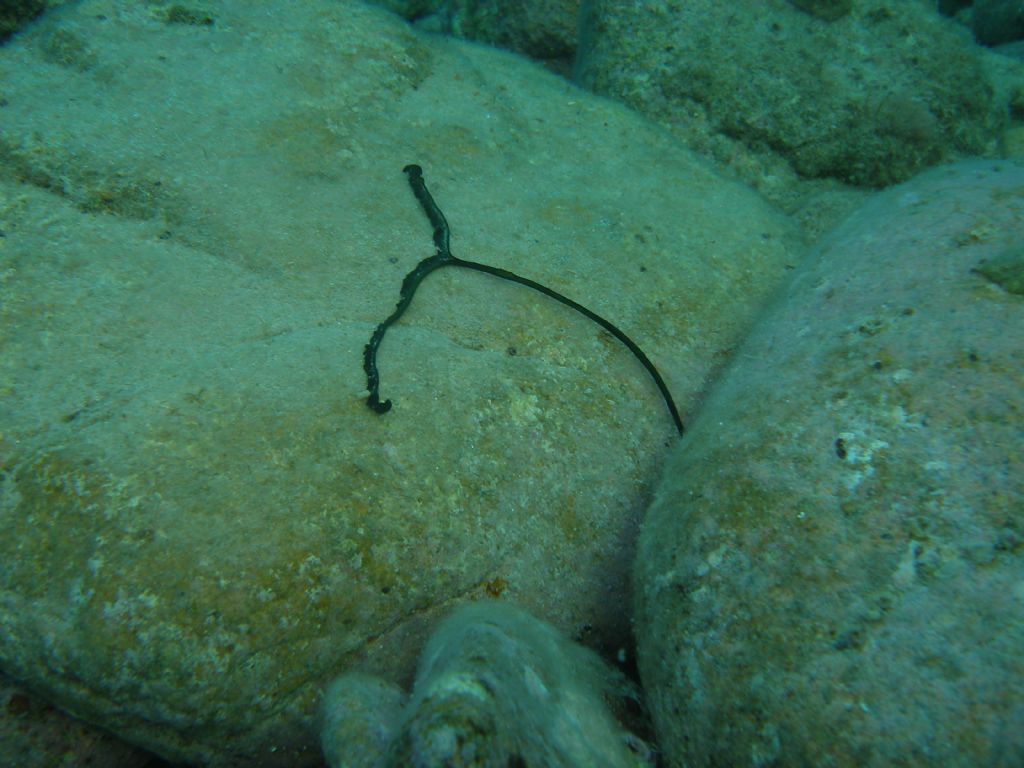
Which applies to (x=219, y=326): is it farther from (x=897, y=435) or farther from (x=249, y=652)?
(x=897, y=435)

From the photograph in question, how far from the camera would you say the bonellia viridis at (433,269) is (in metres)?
3.35

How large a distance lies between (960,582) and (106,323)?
3.80 m

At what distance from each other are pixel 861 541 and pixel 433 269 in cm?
271

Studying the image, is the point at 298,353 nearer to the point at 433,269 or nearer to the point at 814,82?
the point at 433,269

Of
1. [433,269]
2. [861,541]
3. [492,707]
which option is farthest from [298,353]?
[861,541]

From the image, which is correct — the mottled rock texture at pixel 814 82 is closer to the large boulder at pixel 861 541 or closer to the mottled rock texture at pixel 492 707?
the large boulder at pixel 861 541

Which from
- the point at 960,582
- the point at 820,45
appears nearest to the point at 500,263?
the point at 960,582

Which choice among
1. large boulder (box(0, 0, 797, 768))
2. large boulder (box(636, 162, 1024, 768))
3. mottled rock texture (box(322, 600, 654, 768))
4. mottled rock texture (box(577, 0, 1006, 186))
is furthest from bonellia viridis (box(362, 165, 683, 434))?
mottled rock texture (box(577, 0, 1006, 186))

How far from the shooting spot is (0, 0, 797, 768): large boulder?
239 cm

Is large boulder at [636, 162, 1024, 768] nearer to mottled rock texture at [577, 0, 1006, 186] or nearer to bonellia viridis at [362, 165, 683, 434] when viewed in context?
bonellia viridis at [362, 165, 683, 434]

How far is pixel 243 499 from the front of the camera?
2559 mm

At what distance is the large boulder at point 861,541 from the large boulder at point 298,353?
2.40 feet

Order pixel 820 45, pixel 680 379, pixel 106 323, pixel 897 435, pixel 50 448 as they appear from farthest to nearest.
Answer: pixel 820 45, pixel 680 379, pixel 106 323, pixel 50 448, pixel 897 435

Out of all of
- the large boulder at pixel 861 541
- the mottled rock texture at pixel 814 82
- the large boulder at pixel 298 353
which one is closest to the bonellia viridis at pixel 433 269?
the large boulder at pixel 298 353
